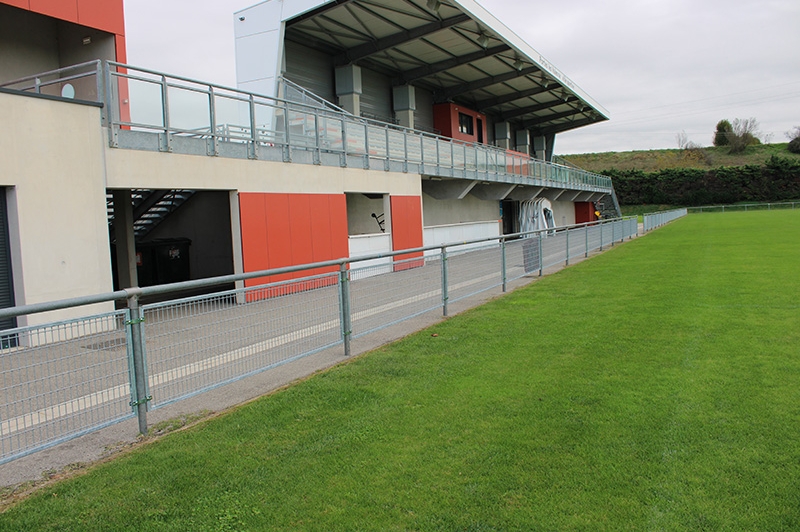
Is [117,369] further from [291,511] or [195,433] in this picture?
[291,511]

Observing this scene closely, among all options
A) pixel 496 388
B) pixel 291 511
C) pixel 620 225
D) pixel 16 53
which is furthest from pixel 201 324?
pixel 620 225

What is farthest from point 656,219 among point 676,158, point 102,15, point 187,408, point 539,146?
point 676,158

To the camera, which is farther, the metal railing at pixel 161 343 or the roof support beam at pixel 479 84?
the roof support beam at pixel 479 84

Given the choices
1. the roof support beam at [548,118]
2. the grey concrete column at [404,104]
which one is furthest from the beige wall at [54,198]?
the roof support beam at [548,118]

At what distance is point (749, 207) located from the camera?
7450 cm

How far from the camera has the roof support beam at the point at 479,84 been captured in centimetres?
3506

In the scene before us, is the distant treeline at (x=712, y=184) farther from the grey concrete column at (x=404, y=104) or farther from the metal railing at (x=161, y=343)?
the metal railing at (x=161, y=343)

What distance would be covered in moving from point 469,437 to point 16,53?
14.9 meters

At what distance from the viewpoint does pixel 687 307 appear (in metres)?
10.1

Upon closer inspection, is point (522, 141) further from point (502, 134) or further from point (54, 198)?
point (54, 198)

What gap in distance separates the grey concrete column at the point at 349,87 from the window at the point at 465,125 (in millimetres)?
11558

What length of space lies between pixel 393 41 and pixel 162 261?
14.8 m

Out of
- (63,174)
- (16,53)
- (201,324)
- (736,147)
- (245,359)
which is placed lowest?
(245,359)

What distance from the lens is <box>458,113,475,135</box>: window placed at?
3866 centimetres
